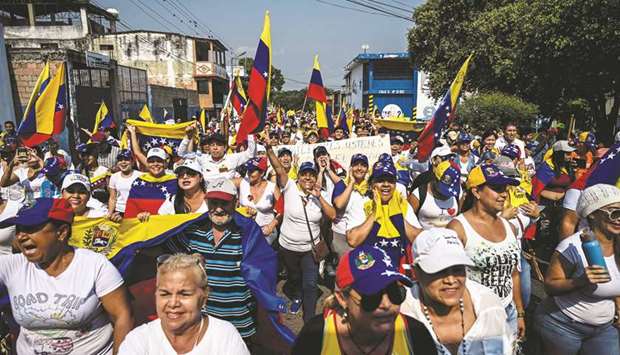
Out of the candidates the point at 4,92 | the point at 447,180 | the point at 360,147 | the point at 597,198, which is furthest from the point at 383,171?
the point at 4,92

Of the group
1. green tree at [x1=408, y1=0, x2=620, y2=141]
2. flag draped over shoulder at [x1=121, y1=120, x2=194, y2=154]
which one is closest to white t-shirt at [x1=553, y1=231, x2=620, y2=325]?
flag draped over shoulder at [x1=121, y1=120, x2=194, y2=154]

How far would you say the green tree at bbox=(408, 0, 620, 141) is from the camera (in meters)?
13.4

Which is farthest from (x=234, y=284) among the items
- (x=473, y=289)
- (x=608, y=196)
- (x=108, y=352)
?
(x=608, y=196)

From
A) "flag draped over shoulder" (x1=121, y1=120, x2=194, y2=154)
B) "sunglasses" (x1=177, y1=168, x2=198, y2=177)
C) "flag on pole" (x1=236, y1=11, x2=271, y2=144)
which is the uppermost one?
"flag on pole" (x1=236, y1=11, x2=271, y2=144)

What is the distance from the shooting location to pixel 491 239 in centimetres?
304

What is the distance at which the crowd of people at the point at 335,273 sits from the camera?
2.16 m

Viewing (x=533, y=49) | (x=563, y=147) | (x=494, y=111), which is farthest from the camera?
(x=494, y=111)

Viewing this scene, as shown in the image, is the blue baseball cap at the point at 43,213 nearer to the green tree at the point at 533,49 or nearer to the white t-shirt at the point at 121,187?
the white t-shirt at the point at 121,187

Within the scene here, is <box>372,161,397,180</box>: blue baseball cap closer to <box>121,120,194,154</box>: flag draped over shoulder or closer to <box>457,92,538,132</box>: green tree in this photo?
<box>121,120,194,154</box>: flag draped over shoulder

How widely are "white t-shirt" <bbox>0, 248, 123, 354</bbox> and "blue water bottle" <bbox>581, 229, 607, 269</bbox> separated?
2.84 metres

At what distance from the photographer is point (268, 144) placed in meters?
5.25

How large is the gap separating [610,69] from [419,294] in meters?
15.2

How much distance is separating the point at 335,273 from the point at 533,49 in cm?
1562

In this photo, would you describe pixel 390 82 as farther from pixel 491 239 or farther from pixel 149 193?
pixel 491 239
